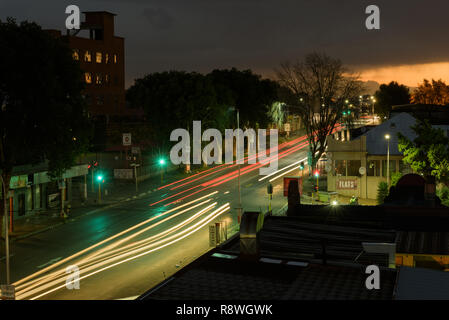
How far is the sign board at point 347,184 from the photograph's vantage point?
4709cm

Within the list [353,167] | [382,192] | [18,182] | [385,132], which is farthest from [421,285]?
[385,132]

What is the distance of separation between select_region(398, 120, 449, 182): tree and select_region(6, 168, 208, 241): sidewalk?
25.0 metres

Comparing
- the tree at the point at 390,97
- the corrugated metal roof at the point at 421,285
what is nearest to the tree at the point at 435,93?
the tree at the point at 390,97

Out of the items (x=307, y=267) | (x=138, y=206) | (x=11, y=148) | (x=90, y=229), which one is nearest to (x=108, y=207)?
(x=138, y=206)

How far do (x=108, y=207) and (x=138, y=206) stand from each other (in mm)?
2576

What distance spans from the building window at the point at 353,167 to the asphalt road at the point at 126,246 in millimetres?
7049

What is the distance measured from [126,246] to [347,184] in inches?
963

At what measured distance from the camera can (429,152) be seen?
3884 cm

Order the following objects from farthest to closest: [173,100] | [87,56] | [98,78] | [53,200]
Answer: [98,78] < [87,56] < [173,100] < [53,200]

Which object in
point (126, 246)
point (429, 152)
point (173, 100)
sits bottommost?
point (126, 246)

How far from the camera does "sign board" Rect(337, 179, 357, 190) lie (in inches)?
1854

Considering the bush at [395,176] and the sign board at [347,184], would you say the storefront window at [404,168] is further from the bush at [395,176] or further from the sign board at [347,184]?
the sign board at [347,184]

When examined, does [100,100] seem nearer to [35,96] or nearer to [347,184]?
[347,184]

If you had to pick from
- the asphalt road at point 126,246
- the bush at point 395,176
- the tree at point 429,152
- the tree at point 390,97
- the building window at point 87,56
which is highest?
the building window at point 87,56
